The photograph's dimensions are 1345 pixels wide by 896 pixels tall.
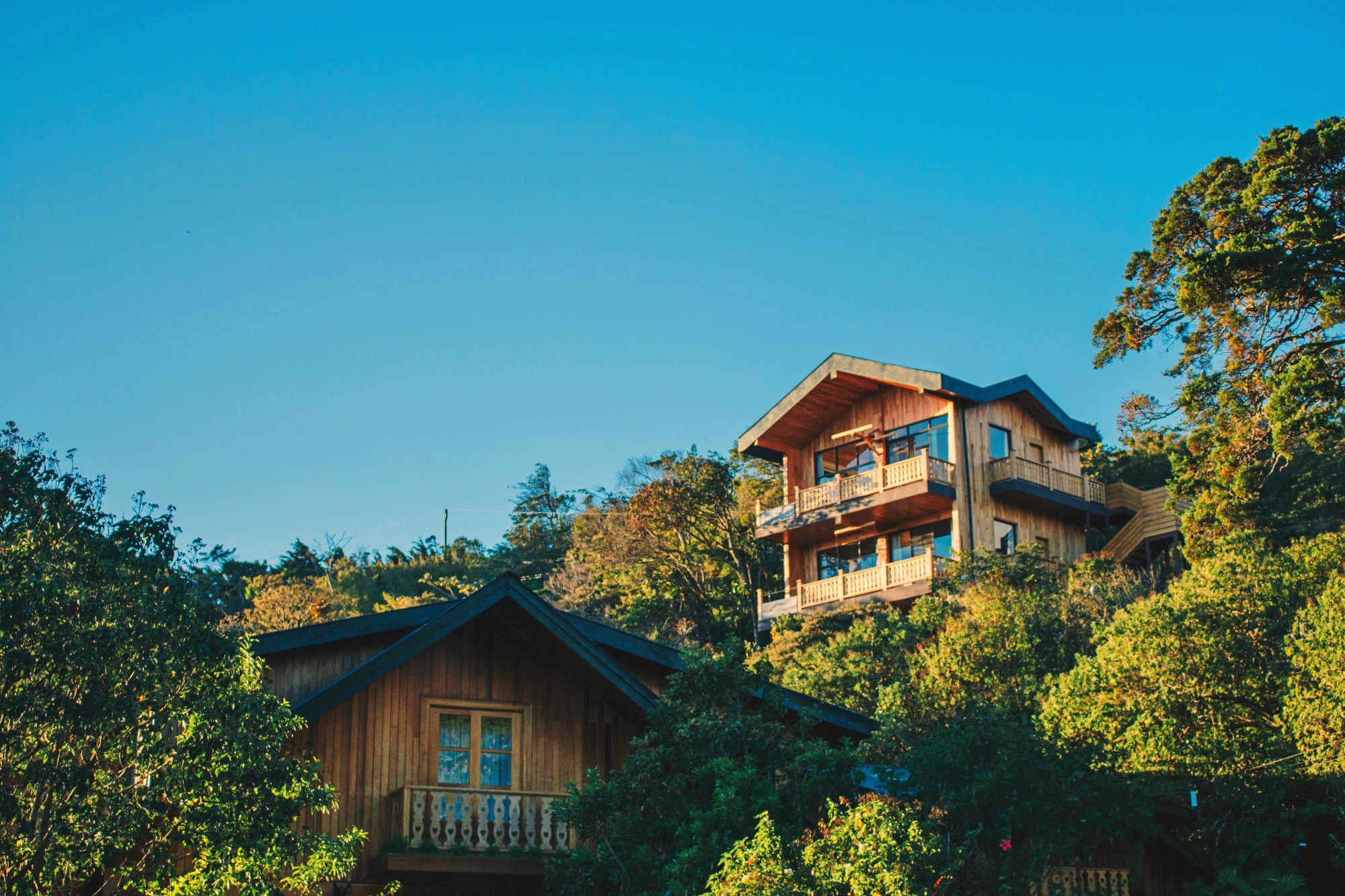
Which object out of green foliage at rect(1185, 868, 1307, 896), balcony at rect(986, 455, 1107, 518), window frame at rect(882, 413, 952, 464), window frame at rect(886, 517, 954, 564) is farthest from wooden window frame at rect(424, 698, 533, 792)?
balcony at rect(986, 455, 1107, 518)

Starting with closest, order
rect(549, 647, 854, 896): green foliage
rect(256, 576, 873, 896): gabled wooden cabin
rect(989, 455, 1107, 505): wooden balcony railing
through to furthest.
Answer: rect(549, 647, 854, 896): green foliage
rect(256, 576, 873, 896): gabled wooden cabin
rect(989, 455, 1107, 505): wooden balcony railing

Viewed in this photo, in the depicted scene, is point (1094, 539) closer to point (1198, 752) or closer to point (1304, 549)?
point (1304, 549)

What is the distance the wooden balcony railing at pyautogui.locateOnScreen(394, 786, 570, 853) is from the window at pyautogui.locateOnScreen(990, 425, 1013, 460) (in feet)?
85.6

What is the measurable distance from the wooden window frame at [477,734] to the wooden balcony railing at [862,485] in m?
22.3

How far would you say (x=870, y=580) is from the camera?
3916 centimetres

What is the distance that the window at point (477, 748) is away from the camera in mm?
17484

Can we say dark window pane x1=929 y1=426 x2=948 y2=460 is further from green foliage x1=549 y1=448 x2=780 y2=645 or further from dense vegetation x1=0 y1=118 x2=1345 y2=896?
green foliage x1=549 y1=448 x2=780 y2=645

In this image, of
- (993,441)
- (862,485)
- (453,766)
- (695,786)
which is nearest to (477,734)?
(453,766)

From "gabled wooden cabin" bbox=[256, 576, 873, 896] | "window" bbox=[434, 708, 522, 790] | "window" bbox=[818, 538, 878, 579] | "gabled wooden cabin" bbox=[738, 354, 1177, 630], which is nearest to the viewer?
"gabled wooden cabin" bbox=[256, 576, 873, 896]

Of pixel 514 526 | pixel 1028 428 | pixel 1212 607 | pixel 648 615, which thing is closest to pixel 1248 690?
pixel 1212 607

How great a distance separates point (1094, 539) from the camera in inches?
A: 1698

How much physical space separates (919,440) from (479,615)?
25086mm

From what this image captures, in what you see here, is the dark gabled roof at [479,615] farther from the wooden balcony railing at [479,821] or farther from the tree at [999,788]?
the tree at [999,788]

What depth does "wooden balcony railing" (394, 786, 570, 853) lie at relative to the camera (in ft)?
53.6
